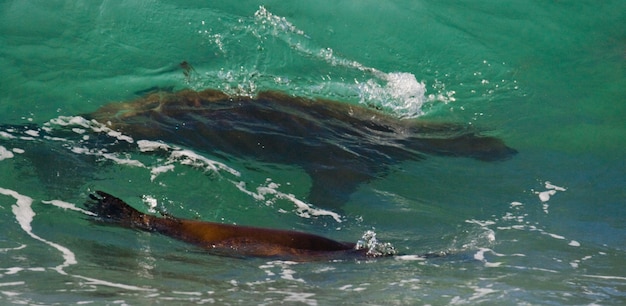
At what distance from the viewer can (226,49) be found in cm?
735

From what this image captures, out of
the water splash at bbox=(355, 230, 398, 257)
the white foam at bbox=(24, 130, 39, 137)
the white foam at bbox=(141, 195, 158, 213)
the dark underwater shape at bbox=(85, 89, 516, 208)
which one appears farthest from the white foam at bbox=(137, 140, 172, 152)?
the water splash at bbox=(355, 230, 398, 257)

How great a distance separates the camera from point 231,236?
588 centimetres

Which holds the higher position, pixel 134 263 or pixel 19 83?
pixel 19 83

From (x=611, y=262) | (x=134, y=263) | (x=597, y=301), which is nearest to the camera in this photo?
(x=597, y=301)

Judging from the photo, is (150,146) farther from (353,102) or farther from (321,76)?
(353,102)

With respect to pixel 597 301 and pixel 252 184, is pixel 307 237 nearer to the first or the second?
pixel 252 184

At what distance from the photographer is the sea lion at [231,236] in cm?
564

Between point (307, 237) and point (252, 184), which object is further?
point (252, 184)

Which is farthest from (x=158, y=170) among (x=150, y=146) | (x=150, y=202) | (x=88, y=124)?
(x=88, y=124)

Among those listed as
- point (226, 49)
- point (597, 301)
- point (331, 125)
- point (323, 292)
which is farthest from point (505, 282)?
point (226, 49)

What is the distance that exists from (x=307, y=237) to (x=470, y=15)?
11.4 ft

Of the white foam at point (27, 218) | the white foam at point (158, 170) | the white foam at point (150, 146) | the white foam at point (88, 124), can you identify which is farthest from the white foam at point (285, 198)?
the white foam at point (27, 218)

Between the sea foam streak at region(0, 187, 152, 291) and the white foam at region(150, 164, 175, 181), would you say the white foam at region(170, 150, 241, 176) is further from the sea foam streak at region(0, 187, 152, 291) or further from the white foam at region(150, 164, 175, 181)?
the sea foam streak at region(0, 187, 152, 291)

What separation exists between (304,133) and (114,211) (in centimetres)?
214
